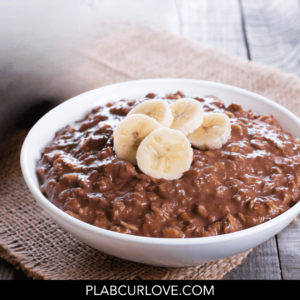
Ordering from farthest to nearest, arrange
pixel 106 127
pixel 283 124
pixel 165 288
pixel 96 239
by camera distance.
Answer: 1. pixel 283 124
2. pixel 106 127
3. pixel 165 288
4. pixel 96 239

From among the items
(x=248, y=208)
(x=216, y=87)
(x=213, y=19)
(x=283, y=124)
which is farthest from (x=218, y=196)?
(x=213, y=19)

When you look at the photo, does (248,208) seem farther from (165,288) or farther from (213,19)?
(213,19)

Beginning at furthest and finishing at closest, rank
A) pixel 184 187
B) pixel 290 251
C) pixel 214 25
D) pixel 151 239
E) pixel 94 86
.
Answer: pixel 214 25 → pixel 94 86 → pixel 290 251 → pixel 184 187 → pixel 151 239

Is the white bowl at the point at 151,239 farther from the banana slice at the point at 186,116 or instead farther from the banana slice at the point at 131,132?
the banana slice at the point at 186,116

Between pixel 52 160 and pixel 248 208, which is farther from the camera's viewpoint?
pixel 52 160

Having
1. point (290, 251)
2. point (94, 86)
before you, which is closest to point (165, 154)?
point (290, 251)

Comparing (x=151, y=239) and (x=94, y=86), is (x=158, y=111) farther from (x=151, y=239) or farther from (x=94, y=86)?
(x=94, y=86)

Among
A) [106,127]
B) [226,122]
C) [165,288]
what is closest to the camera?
[165,288]
